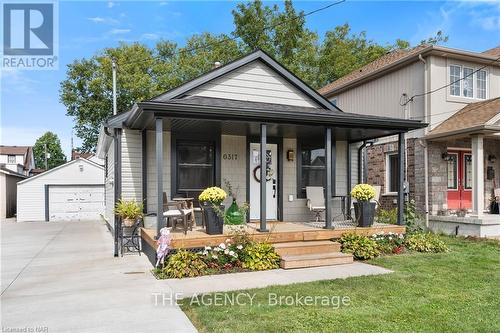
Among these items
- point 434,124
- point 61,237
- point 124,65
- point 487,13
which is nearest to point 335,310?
point 434,124

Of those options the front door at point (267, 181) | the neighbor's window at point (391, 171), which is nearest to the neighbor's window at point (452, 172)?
the neighbor's window at point (391, 171)

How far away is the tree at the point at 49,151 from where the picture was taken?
190 ft

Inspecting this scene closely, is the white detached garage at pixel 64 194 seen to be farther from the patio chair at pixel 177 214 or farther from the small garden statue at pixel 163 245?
the small garden statue at pixel 163 245

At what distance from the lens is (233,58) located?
25.2m

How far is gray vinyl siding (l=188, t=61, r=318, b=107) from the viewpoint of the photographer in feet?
30.9

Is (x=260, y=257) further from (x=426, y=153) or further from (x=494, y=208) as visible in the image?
(x=494, y=208)

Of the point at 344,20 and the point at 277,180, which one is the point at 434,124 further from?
the point at 344,20

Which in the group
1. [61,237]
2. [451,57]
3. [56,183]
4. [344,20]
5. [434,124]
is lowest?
[61,237]

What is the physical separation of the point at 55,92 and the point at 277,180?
22.7m

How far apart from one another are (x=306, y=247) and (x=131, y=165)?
4159mm

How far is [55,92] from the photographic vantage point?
26.5 m

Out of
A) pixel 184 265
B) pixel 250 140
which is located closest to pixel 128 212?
pixel 184 265

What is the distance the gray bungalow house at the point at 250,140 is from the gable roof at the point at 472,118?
266cm

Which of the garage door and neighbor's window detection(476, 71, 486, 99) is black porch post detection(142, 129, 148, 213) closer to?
neighbor's window detection(476, 71, 486, 99)
